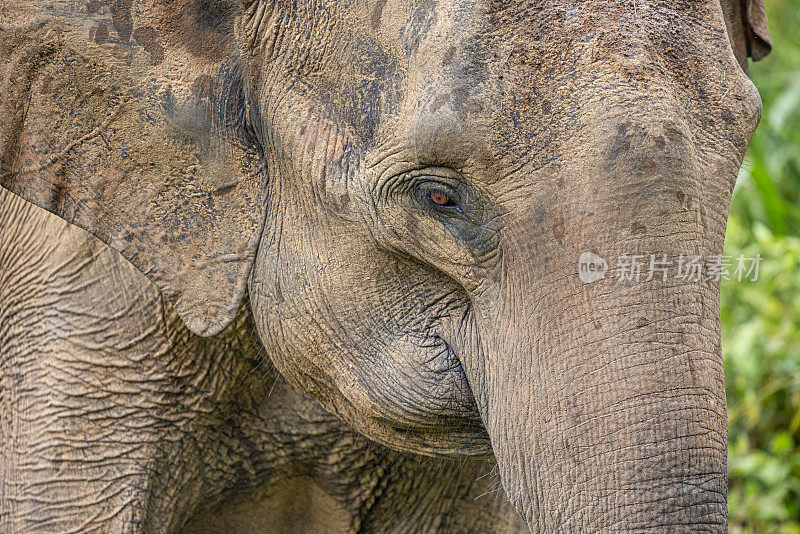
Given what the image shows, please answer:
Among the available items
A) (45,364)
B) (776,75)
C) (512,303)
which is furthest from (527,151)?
Answer: (776,75)

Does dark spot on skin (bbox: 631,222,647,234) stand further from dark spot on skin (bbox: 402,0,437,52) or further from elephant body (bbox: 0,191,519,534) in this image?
elephant body (bbox: 0,191,519,534)

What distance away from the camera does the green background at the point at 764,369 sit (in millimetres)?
3447

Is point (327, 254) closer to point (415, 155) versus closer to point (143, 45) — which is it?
point (415, 155)

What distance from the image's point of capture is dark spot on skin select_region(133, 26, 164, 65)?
1.74m

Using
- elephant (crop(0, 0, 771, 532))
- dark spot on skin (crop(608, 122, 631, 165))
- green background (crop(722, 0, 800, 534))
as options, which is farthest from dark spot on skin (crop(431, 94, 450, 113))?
green background (crop(722, 0, 800, 534))

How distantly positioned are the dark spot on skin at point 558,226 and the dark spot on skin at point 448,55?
0.82 feet

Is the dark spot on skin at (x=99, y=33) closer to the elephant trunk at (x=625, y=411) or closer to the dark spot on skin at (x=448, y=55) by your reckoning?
the dark spot on skin at (x=448, y=55)

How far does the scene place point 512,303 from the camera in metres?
1.52

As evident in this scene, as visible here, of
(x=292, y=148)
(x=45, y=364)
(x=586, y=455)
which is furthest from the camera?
(x=45, y=364)

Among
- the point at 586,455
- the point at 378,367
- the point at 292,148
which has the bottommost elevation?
the point at 378,367

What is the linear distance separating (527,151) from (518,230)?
10 centimetres

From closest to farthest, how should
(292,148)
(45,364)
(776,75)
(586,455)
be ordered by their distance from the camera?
(586,455), (292,148), (45,364), (776,75)

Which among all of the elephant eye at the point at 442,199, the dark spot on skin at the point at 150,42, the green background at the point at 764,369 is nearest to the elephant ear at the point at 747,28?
the elephant eye at the point at 442,199

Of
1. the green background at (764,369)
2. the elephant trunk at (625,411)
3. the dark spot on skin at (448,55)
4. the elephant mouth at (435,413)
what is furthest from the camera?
the green background at (764,369)
